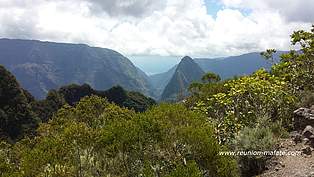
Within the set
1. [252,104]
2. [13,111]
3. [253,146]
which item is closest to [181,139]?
[253,146]

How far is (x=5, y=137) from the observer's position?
60500mm

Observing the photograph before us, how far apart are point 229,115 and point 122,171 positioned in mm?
5924

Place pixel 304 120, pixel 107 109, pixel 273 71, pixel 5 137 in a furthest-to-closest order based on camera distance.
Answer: pixel 5 137 < pixel 107 109 < pixel 273 71 < pixel 304 120

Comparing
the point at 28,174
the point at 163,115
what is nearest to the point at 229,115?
the point at 163,115

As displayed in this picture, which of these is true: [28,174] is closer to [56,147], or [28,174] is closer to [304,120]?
[56,147]

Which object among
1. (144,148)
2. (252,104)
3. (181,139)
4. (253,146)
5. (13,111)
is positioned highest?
(252,104)

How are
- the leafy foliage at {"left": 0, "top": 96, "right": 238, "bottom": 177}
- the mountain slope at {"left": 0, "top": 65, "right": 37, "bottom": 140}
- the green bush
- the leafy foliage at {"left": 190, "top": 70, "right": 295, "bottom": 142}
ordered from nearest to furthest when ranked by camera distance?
the leafy foliage at {"left": 0, "top": 96, "right": 238, "bottom": 177} < the green bush < the leafy foliage at {"left": 190, "top": 70, "right": 295, "bottom": 142} < the mountain slope at {"left": 0, "top": 65, "right": 37, "bottom": 140}

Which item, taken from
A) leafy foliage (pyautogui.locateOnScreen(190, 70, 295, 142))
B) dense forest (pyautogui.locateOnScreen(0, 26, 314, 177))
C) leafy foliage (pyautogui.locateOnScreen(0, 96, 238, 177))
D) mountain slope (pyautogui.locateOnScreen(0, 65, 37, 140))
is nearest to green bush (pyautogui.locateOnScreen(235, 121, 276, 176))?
dense forest (pyautogui.locateOnScreen(0, 26, 314, 177))

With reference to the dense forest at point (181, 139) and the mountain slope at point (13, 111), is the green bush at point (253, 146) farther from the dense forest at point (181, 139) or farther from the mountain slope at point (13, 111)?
the mountain slope at point (13, 111)

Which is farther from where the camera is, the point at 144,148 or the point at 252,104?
the point at 252,104

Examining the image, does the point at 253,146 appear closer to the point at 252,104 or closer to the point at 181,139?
the point at 181,139

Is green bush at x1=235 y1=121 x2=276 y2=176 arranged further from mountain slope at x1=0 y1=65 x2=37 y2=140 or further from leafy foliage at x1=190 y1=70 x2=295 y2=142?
mountain slope at x1=0 y1=65 x2=37 y2=140

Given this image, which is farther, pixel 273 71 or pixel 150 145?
pixel 273 71

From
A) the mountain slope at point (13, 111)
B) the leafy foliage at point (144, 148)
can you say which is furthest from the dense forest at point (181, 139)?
the mountain slope at point (13, 111)
